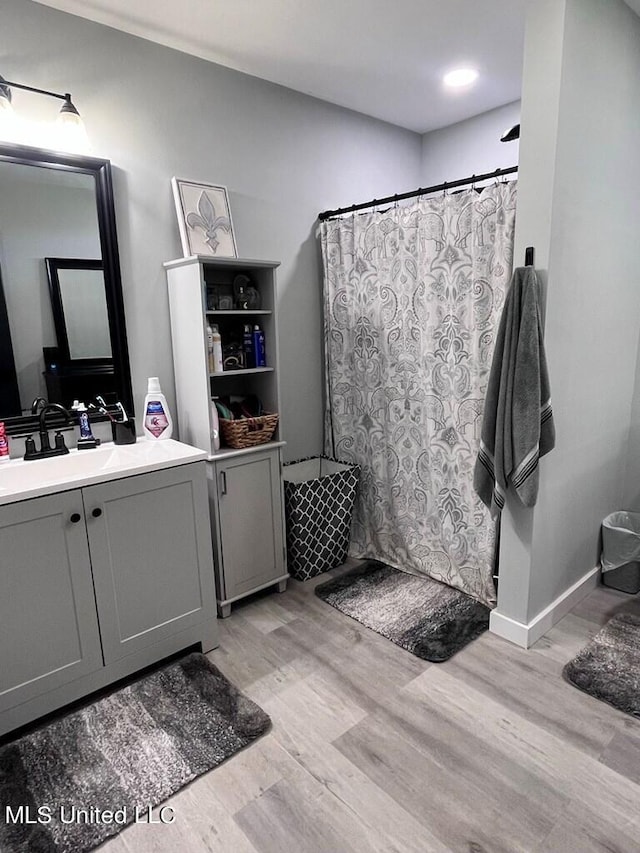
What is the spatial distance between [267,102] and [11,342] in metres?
1.77

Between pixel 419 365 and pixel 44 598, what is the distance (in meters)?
1.90

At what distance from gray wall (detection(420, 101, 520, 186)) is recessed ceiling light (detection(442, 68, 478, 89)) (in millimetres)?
463

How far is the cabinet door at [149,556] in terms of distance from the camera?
1877 millimetres

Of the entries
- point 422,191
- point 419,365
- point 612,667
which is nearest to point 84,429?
point 419,365

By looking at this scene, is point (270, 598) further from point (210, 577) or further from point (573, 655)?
point (573, 655)

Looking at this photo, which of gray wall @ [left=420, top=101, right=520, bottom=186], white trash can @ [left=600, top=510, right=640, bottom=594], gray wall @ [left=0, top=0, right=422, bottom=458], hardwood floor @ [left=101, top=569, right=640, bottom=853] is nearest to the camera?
hardwood floor @ [left=101, top=569, right=640, bottom=853]

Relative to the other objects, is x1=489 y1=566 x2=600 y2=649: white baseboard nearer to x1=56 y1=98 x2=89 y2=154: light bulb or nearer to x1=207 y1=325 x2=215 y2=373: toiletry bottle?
x1=207 y1=325 x2=215 y2=373: toiletry bottle

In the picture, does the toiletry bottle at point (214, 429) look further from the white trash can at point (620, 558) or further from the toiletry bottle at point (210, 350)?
the white trash can at point (620, 558)

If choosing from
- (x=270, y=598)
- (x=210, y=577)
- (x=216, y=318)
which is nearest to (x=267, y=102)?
(x=216, y=318)

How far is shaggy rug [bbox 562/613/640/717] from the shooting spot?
6.23ft

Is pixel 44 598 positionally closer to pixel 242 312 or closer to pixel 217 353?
pixel 217 353

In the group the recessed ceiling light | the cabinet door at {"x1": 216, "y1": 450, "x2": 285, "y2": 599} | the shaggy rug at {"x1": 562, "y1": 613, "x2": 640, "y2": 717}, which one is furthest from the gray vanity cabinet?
the recessed ceiling light

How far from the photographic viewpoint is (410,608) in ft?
8.18

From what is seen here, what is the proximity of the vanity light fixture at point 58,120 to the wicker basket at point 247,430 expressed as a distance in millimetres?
1299
